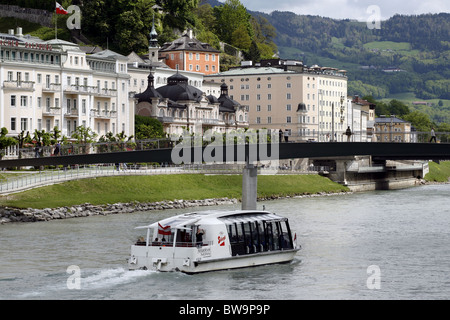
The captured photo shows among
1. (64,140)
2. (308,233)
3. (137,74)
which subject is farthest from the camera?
(137,74)

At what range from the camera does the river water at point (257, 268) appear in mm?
45219

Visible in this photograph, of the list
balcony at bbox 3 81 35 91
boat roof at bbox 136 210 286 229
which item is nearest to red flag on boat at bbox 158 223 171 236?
boat roof at bbox 136 210 286 229

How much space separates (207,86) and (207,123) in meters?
21.6

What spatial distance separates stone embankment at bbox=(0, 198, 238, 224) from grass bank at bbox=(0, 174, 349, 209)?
831 mm

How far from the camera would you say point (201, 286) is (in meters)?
47.0

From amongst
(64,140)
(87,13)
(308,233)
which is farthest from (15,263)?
(87,13)

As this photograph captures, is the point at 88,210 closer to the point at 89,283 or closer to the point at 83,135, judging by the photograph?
the point at 83,135

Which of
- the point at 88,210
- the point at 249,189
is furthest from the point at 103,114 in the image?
the point at 249,189

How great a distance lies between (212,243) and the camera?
5153 cm

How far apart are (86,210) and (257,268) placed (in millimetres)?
36133

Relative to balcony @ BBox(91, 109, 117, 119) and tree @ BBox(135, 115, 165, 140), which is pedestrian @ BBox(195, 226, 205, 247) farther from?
tree @ BBox(135, 115, 165, 140)

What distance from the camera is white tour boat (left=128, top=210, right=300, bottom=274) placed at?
5019 centimetres
